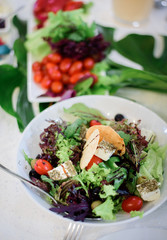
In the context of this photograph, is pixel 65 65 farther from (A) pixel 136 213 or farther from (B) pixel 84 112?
(A) pixel 136 213

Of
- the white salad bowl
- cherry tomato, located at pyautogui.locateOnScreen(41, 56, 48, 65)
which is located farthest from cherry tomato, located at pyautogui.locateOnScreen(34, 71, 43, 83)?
the white salad bowl

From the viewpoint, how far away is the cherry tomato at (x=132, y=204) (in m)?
1.07

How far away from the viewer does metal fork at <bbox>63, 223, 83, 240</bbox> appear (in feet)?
3.59

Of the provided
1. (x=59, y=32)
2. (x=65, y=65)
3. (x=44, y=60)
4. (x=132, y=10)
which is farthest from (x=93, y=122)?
(x=132, y=10)

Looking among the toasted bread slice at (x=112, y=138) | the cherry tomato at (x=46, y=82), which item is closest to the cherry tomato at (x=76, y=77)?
the cherry tomato at (x=46, y=82)

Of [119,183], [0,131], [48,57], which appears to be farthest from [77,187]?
[48,57]

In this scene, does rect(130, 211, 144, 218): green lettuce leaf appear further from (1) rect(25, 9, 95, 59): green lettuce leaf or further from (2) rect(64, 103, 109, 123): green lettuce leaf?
(1) rect(25, 9, 95, 59): green lettuce leaf

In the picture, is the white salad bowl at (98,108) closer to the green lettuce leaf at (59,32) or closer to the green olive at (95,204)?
the green olive at (95,204)

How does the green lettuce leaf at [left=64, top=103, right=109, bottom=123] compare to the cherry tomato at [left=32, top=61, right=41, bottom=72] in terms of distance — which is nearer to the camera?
the green lettuce leaf at [left=64, top=103, right=109, bottom=123]

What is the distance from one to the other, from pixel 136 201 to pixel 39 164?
0.43 m

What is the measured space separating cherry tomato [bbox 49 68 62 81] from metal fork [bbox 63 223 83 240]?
0.95 m

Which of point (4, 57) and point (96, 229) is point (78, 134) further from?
point (4, 57)

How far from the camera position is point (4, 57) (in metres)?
1.96

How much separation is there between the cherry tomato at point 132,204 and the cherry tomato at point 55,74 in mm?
947
